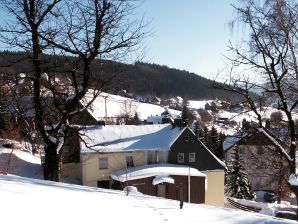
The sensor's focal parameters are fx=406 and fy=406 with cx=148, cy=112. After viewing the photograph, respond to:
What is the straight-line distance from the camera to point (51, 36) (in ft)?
39.2

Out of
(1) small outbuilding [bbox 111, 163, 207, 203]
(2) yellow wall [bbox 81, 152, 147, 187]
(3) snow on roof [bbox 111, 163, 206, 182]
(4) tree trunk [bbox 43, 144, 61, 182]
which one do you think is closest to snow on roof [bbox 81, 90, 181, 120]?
(4) tree trunk [bbox 43, 144, 61, 182]

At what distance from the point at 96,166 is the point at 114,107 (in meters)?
58.7

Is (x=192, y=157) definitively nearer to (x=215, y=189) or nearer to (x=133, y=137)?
(x=215, y=189)

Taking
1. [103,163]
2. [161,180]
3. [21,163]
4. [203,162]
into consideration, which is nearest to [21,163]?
[21,163]

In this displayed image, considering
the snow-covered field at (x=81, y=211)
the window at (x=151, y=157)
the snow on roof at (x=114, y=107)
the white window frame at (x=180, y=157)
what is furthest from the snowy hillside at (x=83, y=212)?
the white window frame at (x=180, y=157)

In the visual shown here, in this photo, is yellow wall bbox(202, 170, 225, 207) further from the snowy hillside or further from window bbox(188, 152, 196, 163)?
the snowy hillside

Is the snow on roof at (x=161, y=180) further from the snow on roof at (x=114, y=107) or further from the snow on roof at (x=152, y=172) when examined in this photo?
the snow on roof at (x=114, y=107)

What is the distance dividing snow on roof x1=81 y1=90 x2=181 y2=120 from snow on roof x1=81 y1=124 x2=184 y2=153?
75.9 inches

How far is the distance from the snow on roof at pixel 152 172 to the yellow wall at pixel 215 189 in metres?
3.52

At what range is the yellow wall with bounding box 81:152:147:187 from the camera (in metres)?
33.2

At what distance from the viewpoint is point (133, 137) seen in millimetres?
36062

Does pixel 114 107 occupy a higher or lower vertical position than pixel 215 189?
higher

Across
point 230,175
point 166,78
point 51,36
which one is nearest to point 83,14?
point 51,36

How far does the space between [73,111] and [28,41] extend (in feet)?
8.11
